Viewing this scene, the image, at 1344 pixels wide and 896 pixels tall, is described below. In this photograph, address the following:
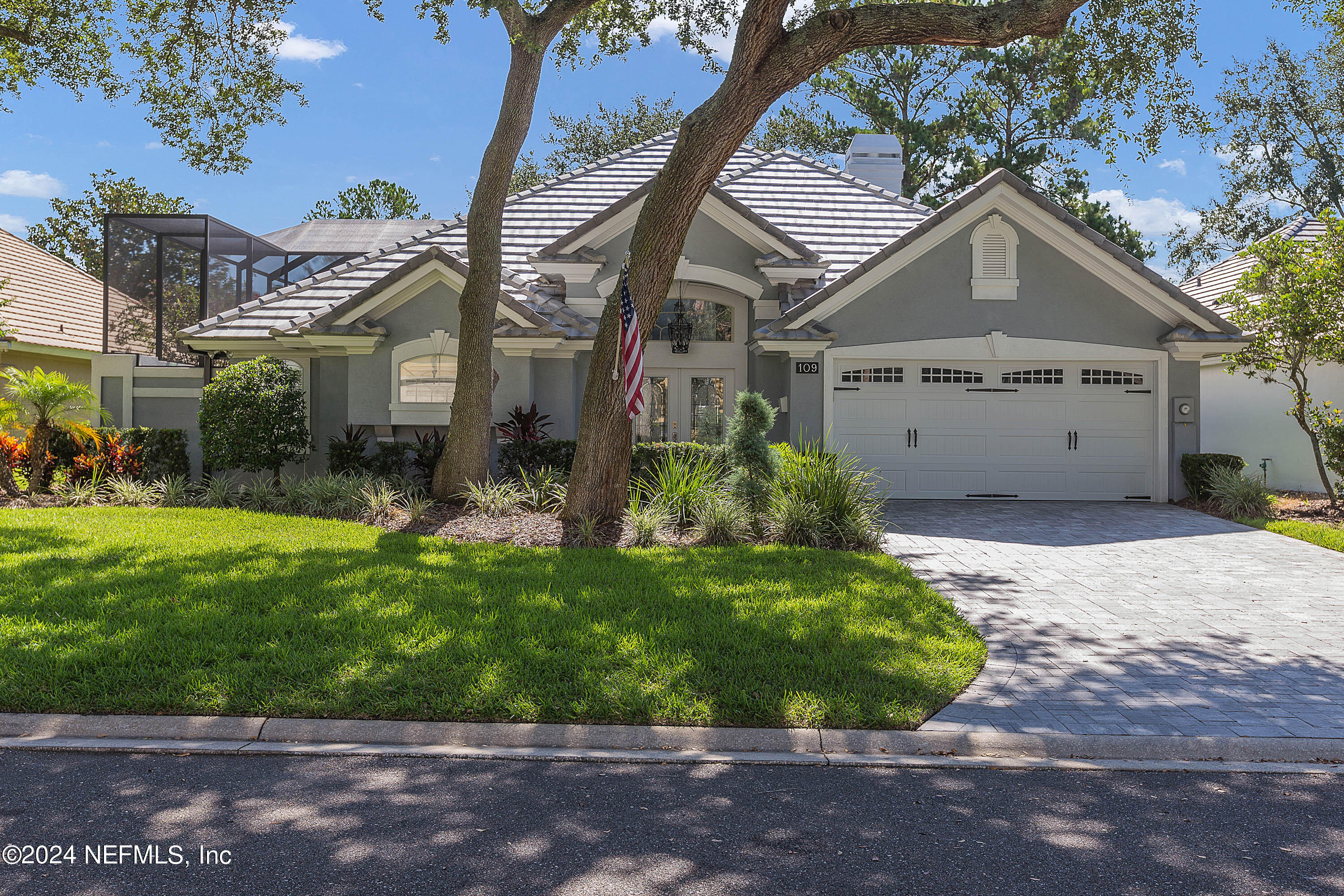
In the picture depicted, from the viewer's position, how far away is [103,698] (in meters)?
5.02

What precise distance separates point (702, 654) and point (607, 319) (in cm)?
527

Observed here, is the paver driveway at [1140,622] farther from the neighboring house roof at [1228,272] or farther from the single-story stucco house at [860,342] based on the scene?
the neighboring house roof at [1228,272]

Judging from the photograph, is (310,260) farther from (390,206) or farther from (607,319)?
(390,206)

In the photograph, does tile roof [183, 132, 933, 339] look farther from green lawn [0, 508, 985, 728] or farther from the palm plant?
green lawn [0, 508, 985, 728]

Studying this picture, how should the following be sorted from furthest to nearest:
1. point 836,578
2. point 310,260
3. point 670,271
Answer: point 310,260
point 670,271
point 836,578

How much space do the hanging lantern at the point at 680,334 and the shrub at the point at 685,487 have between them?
4.59 m

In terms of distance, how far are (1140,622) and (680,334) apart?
9.93 metres

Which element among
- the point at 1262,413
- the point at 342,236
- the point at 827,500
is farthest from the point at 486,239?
the point at 1262,413

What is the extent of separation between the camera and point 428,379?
559 inches

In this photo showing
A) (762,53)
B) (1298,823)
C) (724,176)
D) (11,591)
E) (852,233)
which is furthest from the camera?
(724,176)

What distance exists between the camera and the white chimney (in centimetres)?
2175

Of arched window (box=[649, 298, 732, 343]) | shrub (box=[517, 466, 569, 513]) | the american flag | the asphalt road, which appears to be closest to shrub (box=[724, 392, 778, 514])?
the american flag

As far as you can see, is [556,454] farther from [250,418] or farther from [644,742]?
[644,742]

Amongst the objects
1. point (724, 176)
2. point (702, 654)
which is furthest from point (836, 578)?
point (724, 176)
